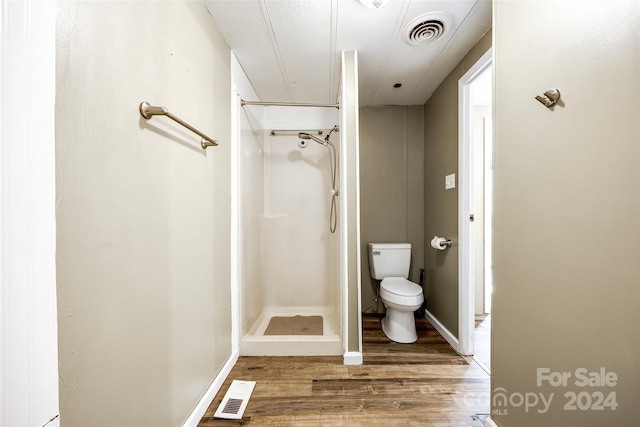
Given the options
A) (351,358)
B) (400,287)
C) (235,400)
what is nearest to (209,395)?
(235,400)

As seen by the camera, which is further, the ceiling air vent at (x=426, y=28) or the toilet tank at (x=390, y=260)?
the toilet tank at (x=390, y=260)

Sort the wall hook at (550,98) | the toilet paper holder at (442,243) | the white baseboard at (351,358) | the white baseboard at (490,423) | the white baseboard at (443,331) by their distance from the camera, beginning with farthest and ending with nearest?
the toilet paper holder at (442,243), the white baseboard at (443,331), the white baseboard at (351,358), the white baseboard at (490,423), the wall hook at (550,98)

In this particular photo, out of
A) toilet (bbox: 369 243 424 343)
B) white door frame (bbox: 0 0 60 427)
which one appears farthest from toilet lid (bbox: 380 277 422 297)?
white door frame (bbox: 0 0 60 427)

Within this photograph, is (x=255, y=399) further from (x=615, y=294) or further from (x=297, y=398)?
(x=615, y=294)

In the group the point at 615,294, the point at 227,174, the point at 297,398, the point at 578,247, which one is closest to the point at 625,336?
the point at 615,294

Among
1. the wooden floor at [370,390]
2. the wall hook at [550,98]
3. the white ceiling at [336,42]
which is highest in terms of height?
the white ceiling at [336,42]

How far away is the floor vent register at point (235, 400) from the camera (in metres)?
1.30

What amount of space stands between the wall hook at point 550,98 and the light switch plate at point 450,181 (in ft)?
3.78

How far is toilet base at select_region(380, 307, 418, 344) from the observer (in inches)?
81.4

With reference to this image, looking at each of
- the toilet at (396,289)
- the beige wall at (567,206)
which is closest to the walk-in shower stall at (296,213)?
the toilet at (396,289)

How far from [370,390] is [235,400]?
791 mm

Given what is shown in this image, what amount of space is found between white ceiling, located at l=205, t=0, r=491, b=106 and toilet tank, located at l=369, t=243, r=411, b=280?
1.49 meters

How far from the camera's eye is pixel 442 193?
7.15 ft

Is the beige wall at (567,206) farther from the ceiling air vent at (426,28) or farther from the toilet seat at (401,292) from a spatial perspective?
the toilet seat at (401,292)
